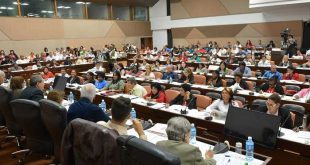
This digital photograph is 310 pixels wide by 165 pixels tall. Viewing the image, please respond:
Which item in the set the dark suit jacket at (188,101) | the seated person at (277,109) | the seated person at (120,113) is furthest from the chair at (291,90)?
the seated person at (120,113)

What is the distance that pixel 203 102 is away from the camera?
18.4 feet

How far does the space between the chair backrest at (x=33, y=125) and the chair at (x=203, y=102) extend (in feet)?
10.1

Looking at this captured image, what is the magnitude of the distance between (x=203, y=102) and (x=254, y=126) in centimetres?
226

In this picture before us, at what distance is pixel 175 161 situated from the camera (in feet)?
5.15

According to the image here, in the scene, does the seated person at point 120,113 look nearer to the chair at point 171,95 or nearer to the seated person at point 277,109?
the seated person at point 277,109

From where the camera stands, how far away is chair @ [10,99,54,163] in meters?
3.46

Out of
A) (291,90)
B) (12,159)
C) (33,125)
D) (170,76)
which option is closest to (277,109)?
(291,90)

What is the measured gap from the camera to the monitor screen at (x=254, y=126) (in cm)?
322

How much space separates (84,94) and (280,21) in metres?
16.1

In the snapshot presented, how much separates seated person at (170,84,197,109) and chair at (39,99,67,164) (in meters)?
2.68

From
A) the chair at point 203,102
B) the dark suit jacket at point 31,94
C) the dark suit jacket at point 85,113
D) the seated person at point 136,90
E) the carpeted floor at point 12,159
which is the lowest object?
the carpeted floor at point 12,159

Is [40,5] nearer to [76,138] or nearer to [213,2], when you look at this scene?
[213,2]

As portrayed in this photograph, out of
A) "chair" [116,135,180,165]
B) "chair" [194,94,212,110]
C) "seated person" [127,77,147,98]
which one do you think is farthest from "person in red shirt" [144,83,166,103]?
"chair" [116,135,180,165]

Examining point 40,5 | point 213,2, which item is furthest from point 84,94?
point 213,2
